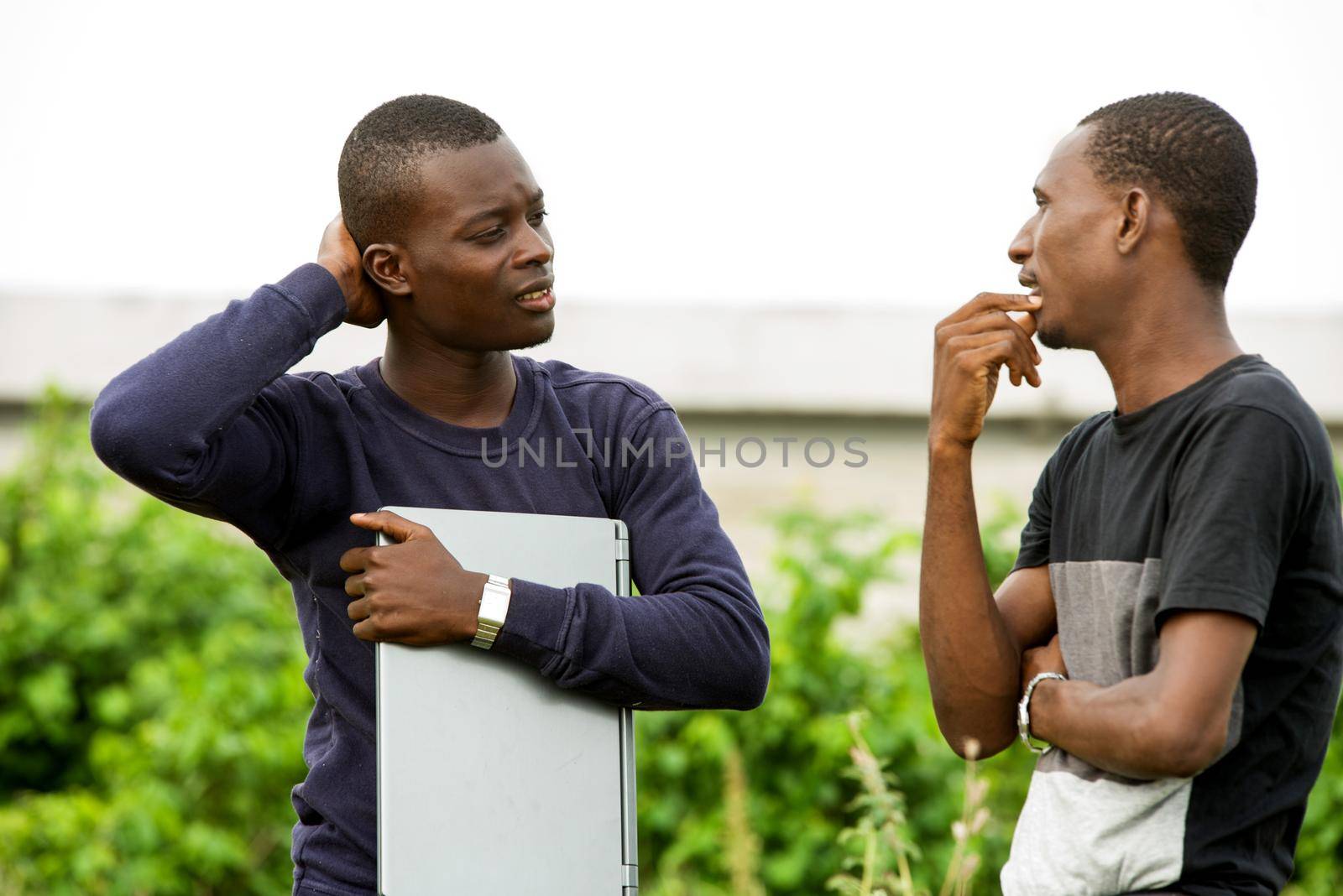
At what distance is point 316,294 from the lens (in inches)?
102

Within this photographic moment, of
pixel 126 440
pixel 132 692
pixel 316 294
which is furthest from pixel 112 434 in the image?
pixel 132 692

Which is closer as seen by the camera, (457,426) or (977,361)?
(977,361)

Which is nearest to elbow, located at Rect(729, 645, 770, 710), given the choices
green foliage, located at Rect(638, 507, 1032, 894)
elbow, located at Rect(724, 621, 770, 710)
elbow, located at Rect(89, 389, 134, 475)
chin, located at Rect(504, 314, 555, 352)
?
elbow, located at Rect(724, 621, 770, 710)

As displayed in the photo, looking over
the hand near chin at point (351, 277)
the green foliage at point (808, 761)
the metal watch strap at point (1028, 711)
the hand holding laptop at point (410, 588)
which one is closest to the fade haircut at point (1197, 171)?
the metal watch strap at point (1028, 711)

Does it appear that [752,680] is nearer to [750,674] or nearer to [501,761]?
[750,674]

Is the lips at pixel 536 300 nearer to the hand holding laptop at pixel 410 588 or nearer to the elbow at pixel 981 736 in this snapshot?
the hand holding laptop at pixel 410 588

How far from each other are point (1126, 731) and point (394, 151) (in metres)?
1.59

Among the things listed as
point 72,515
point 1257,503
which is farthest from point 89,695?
point 1257,503

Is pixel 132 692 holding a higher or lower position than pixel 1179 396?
lower

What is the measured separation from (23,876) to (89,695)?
0.90 metres

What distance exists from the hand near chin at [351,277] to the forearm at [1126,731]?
1.36 meters

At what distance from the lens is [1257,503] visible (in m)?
1.92

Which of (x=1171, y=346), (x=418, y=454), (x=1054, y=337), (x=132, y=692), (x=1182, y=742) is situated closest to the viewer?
(x=1182, y=742)

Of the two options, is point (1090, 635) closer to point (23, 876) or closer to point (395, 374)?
point (395, 374)
